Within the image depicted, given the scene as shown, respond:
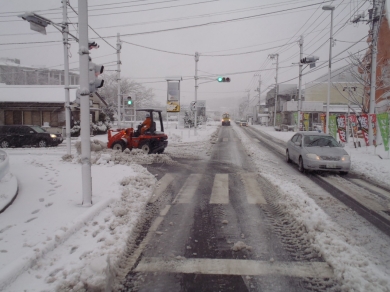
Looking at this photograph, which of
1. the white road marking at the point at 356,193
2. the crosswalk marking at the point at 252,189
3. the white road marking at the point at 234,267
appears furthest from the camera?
the crosswalk marking at the point at 252,189

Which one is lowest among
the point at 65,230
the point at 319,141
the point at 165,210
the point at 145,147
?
the point at 165,210

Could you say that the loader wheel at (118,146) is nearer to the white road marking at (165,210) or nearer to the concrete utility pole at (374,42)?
the white road marking at (165,210)

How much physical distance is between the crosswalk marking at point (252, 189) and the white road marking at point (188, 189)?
4.77 feet

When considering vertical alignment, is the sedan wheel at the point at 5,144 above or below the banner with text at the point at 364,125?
below

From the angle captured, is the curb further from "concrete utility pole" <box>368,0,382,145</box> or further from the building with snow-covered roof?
the building with snow-covered roof

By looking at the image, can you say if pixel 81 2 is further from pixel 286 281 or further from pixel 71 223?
pixel 286 281

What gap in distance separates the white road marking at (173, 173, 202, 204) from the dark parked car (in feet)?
46.5

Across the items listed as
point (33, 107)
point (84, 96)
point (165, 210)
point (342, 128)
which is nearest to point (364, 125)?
point (342, 128)

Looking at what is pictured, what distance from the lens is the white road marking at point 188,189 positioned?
23.8ft

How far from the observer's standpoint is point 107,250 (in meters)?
4.16

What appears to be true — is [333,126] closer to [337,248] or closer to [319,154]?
[319,154]

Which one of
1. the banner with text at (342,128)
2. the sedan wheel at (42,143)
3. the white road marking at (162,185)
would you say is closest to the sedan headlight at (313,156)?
the white road marking at (162,185)

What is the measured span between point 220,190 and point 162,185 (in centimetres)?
177

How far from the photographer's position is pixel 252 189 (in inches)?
329
